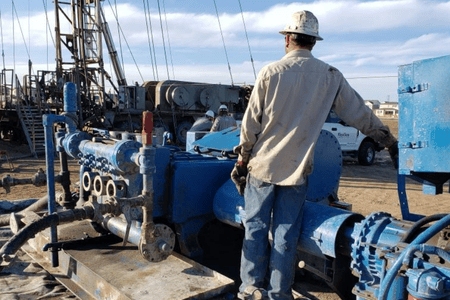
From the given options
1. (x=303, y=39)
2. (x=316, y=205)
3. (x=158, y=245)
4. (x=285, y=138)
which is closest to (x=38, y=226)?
(x=158, y=245)

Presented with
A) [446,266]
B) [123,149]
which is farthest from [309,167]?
[123,149]

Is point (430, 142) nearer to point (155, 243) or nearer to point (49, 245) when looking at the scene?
point (155, 243)

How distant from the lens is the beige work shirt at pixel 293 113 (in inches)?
106

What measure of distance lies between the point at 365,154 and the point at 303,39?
1175cm

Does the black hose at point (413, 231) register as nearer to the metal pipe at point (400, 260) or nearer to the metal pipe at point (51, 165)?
the metal pipe at point (400, 260)

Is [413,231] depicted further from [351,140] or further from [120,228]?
[351,140]

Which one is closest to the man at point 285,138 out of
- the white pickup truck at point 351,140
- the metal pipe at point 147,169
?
the metal pipe at point 147,169

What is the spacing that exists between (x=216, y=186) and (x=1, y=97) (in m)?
17.7

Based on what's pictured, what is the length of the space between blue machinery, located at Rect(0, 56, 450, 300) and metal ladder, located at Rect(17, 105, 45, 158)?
11922 mm

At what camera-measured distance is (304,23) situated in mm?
2660

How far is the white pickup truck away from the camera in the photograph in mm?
13000

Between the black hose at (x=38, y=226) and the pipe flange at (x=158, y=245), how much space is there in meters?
0.52

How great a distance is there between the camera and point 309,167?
107 inches

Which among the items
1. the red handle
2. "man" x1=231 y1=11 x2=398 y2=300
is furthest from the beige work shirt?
the red handle
